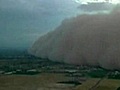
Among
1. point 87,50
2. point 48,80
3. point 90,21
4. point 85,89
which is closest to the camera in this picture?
point 85,89

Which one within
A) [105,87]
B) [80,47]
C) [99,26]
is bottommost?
[105,87]

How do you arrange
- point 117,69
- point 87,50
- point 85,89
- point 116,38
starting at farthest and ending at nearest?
point 87,50 → point 116,38 → point 117,69 → point 85,89

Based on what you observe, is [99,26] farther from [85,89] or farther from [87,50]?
[85,89]

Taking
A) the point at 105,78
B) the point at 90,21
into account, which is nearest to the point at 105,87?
the point at 105,78

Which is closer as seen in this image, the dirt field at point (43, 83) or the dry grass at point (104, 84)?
the dirt field at point (43, 83)

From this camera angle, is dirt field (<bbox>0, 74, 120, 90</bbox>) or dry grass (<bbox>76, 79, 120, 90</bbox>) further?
dry grass (<bbox>76, 79, 120, 90</bbox>)

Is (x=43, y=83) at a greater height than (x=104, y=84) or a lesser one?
greater

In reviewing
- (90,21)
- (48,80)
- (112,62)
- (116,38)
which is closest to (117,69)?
(112,62)

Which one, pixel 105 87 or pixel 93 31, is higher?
pixel 93 31

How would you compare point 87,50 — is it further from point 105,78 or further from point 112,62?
point 105,78

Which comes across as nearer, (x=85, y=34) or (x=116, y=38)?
(x=116, y=38)

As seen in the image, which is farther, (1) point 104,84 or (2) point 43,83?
(2) point 43,83
